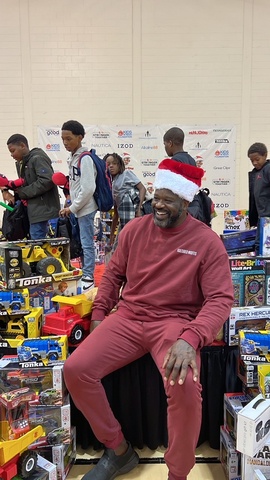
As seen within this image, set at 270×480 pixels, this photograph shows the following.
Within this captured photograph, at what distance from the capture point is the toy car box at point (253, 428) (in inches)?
54.2

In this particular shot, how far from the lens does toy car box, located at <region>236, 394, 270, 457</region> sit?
138 centimetres

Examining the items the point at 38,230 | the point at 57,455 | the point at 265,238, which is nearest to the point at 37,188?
the point at 38,230

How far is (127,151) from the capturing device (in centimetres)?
652

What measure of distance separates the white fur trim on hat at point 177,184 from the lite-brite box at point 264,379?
79 cm

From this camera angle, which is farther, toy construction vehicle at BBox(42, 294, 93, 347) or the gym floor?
toy construction vehicle at BBox(42, 294, 93, 347)

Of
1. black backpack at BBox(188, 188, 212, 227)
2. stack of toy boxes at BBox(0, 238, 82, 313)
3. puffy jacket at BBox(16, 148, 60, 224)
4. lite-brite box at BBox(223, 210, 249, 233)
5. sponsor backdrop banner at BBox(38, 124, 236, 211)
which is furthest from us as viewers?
sponsor backdrop banner at BBox(38, 124, 236, 211)

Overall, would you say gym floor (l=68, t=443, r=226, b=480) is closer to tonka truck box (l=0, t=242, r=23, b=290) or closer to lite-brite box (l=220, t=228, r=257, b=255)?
tonka truck box (l=0, t=242, r=23, b=290)

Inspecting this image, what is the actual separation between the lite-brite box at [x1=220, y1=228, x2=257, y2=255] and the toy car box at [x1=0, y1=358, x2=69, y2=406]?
1.26 meters

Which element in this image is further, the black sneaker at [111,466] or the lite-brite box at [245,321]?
the lite-brite box at [245,321]

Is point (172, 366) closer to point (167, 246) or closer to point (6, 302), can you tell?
point (167, 246)

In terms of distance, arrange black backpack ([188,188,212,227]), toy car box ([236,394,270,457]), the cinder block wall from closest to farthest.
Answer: toy car box ([236,394,270,457]) < black backpack ([188,188,212,227]) < the cinder block wall

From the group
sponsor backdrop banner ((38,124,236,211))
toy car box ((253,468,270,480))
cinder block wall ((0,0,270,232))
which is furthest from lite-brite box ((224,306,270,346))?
cinder block wall ((0,0,270,232))

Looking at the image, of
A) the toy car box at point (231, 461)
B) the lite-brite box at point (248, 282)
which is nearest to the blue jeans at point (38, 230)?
the lite-brite box at point (248, 282)

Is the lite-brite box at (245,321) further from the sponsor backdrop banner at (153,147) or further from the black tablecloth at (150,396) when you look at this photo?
the sponsor backdrop banner at (153,147)
